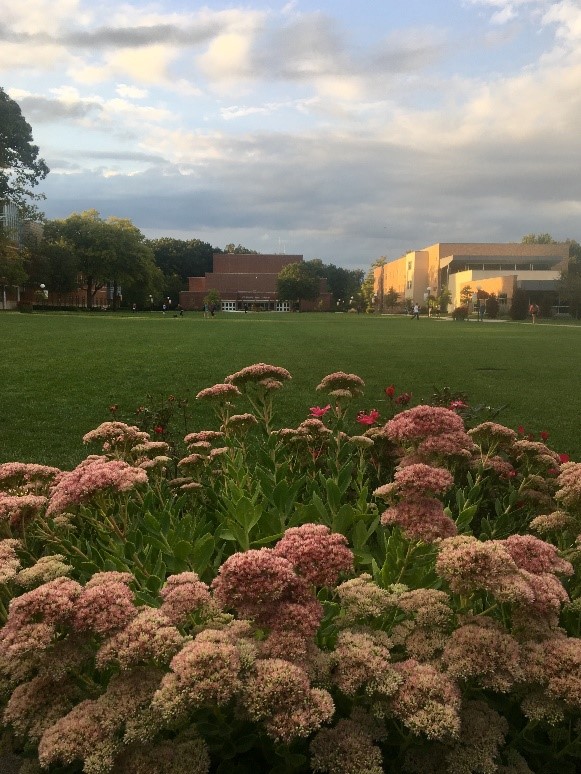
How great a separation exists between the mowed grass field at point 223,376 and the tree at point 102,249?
45.1 m

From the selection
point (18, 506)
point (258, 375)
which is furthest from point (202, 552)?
point (258, 375)

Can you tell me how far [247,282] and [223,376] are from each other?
343ft

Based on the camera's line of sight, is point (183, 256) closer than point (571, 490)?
No

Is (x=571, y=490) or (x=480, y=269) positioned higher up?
(x=480, y=269)

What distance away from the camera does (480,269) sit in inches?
3740

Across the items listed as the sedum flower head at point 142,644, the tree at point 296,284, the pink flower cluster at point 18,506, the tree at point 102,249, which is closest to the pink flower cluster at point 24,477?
the pink flower cluster at point 18,506

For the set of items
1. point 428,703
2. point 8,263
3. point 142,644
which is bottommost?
point 428,703

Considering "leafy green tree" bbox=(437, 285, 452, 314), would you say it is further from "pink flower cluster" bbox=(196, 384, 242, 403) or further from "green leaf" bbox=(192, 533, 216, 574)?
"green leaf" bbox=(192, 533, 216, 574)

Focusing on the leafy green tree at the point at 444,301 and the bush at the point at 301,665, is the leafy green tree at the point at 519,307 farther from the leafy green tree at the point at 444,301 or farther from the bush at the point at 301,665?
the bush at the point at 301,665

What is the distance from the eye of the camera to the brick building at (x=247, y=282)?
115 m

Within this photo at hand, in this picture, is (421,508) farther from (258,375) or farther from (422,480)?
(258,375)

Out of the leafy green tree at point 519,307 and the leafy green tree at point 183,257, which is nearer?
the leafy green tree at point 519,307

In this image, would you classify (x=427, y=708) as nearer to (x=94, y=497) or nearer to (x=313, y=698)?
(x=313, y=698)

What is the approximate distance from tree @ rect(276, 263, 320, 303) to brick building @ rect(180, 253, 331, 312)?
446 centimetres
